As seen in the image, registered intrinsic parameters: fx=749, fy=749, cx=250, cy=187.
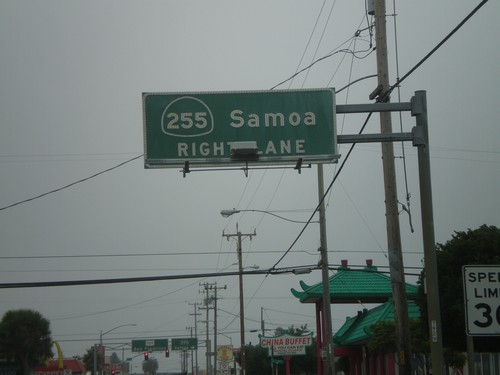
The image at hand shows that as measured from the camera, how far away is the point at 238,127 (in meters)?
12.7

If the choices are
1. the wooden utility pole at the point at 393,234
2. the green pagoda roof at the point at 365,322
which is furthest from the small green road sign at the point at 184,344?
the wooden utility pole at the point at 393,234

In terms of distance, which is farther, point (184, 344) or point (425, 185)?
point (184, 344)

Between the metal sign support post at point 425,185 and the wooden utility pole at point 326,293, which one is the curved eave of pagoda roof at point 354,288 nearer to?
the wooden utility pole at point 326,293

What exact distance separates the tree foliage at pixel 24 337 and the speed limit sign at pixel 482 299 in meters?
64.5

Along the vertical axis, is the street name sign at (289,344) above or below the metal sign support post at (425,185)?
below

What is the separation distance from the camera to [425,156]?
513 inches

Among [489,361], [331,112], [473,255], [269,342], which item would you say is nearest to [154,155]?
[331,112]

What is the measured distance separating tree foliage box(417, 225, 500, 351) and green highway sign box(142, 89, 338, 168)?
9419 mm

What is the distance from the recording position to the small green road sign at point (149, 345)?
101312 mm

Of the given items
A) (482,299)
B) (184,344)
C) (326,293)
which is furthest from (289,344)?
(482,299)

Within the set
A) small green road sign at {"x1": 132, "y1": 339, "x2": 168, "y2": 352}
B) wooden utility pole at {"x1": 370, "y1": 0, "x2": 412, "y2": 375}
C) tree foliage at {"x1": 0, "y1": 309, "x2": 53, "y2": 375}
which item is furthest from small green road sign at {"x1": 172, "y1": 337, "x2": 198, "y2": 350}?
wooden utility pole at {"x1": 370, "y1": 0, "x2": 412, "y2": 375}

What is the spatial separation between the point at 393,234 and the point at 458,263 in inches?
188

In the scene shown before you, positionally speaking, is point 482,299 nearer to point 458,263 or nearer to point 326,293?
point 458,263

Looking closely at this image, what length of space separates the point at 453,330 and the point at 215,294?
212ft
